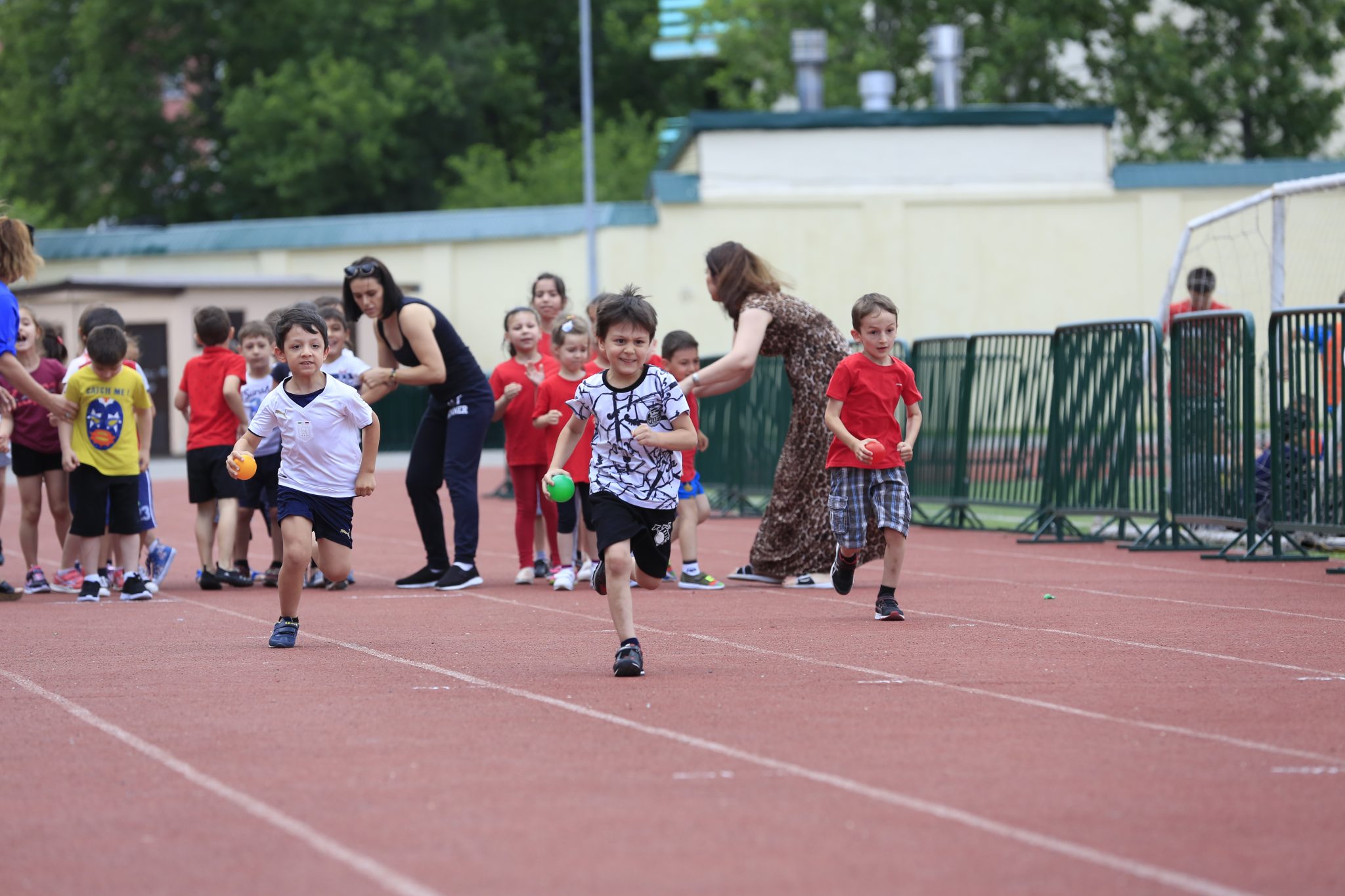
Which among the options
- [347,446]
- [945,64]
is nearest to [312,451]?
[347,446]

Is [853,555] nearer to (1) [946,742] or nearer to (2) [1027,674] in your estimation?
(2) [1027,674]

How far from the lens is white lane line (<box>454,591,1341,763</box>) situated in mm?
6086

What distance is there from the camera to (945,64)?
40969 mm

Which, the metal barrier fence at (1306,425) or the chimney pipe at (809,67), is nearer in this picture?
the metal barrier fence at (1306,425)

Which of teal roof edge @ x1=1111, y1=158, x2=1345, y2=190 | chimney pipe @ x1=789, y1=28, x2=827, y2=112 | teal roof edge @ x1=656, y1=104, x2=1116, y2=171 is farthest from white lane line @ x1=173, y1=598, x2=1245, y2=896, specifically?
chimney pipe @ x1=789, y1=28, x2=827, y2=112

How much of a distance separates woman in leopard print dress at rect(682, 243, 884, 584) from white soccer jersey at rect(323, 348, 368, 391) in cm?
256

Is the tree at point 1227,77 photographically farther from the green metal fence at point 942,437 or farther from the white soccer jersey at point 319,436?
the white soccer jersey at point 319,436

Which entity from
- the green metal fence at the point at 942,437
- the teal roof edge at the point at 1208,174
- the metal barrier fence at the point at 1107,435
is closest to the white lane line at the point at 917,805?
the metal barrier fence at the point at 1107,435

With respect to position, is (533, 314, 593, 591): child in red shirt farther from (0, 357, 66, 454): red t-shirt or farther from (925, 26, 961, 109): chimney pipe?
(925, 26, 961, 109): chimney pipe

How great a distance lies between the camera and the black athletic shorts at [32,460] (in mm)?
12727

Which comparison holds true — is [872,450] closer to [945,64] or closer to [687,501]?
[687,501]

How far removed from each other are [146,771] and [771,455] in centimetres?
1423

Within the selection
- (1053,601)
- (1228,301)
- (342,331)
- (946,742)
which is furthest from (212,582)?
(1228,301)

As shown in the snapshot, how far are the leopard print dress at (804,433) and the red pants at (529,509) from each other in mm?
1619
